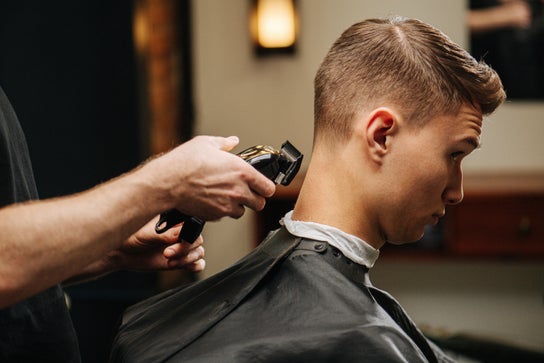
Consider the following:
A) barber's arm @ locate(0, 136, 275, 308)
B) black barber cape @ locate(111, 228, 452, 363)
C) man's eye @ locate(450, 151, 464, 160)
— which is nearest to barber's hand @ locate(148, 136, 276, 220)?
barber's arm @ locate(0, 136, 275, 308)

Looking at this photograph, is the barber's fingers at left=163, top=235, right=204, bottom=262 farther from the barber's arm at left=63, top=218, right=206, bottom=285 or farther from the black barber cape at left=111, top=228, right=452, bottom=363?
the black barber cape at left=111, top=228, right=452, bottom=363

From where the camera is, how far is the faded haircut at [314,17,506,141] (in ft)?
5.12

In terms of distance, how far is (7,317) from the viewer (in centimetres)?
156

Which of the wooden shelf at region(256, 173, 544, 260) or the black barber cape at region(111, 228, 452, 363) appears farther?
the wooden shelf at region(256, 173, 544, 260)

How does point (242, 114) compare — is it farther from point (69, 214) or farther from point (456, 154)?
point (69, 214)

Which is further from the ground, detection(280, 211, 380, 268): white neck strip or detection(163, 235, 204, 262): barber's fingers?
detection(280, 211, 380, 268): white neck strip

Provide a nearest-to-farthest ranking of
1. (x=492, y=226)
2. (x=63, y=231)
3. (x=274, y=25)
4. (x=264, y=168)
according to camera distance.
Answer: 1. (x=63, y=231)
2. (x=264, y=168)
3. (x=492, y=226)
4. (x=274, y=25)

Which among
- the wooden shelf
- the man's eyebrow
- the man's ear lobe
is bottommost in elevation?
the wooden shelf

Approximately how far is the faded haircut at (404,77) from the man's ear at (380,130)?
1.3 inches

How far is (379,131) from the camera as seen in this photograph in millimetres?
1552

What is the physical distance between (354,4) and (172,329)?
3.07 meters

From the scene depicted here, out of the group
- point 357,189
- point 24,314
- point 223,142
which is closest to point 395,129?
point 357,189

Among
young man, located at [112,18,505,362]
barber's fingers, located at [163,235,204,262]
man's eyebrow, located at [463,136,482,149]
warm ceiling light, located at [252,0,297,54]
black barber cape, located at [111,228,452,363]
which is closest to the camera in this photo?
black barber cape, located at [111,228,452,363]

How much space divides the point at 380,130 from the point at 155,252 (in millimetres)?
653
